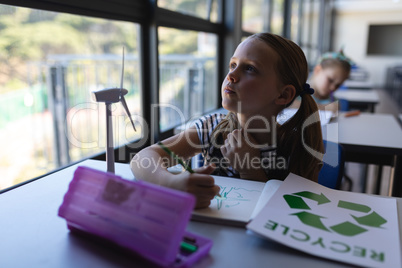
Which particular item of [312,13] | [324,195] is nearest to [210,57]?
[324,195]

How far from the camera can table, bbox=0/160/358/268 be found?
0.61 metres

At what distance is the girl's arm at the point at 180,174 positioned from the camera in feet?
2.53

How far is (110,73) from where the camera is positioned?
3.33m

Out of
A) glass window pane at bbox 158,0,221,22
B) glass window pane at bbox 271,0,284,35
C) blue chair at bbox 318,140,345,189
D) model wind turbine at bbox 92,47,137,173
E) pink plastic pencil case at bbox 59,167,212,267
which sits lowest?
blue chair at bbox 318,140,345,189

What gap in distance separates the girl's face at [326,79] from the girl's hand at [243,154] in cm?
181

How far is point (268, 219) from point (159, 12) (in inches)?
63.0

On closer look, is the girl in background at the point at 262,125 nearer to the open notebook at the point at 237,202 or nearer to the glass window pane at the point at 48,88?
the open notebook at the point at 237,202

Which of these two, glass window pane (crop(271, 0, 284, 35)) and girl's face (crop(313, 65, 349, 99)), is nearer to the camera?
girl's face (crop(313, 65, 349, 99))

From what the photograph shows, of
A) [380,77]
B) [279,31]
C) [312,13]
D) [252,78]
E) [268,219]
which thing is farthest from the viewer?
[380,77]

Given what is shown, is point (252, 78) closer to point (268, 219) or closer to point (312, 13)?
point (268, 219)

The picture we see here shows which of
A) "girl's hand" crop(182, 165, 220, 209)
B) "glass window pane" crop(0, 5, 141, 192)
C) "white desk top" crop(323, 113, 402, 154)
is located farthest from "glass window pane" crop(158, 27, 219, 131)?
"girl's hand" crop(182, 165, 220, 209)

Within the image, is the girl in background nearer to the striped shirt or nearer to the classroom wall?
the striped shirt

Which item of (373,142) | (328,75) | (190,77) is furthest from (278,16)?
(373,142)

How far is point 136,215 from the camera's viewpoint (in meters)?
0.60
